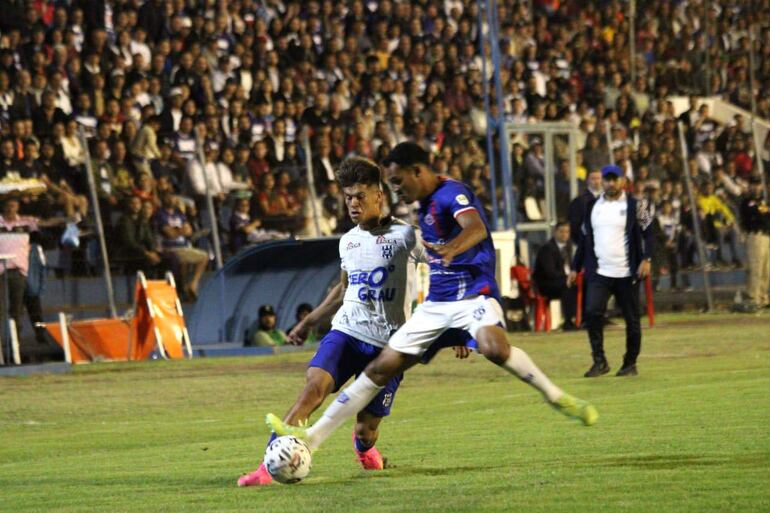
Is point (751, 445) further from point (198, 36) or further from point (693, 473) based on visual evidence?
point (198, 36)

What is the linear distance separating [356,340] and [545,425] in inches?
120

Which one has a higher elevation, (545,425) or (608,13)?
(608,13)

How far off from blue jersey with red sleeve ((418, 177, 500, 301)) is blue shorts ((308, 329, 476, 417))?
0.24 metres

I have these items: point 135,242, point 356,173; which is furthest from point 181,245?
point 356,173

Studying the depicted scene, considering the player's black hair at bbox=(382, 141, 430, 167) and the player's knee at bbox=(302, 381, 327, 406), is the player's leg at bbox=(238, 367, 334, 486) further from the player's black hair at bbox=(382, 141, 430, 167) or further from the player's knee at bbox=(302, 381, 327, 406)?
the player's black hair at bbox=(382, 141, 430, 167)

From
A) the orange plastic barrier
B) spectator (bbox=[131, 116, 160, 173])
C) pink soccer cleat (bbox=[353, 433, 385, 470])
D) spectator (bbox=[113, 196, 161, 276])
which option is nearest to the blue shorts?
pink soccer cleat (bbox=[353, 433, 385, 470])

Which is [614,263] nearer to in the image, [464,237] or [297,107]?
[464,237]

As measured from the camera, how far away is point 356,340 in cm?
939

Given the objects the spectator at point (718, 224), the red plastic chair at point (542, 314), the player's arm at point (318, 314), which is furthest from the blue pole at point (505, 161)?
the player's arm at point (318, 314)

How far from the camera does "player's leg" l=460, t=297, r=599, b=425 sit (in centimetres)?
905

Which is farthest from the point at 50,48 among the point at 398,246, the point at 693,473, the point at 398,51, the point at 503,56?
the point at 693,473

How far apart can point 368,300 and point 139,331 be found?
43.7ft

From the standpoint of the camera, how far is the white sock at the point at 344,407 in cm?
886

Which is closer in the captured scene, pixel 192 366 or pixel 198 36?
pixel 192 366
